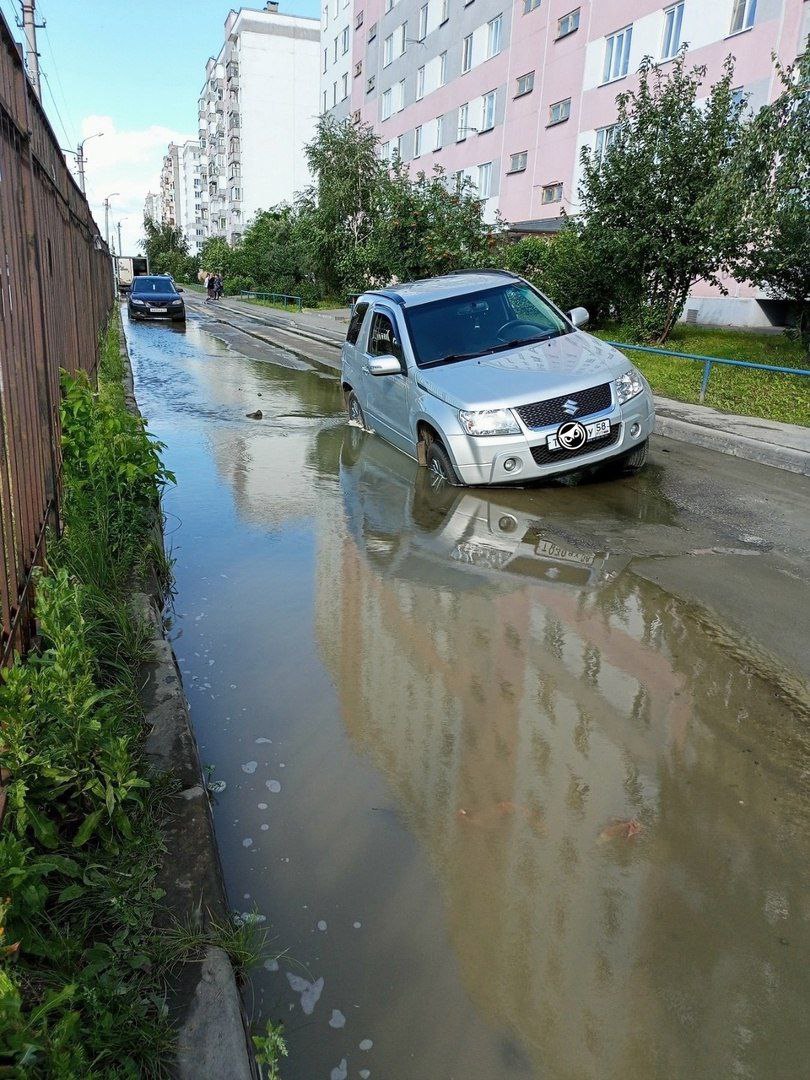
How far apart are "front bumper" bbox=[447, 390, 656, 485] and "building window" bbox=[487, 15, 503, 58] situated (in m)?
35.9

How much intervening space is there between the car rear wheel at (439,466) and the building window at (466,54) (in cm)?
3834

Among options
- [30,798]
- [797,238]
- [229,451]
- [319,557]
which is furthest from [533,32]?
[30,798]

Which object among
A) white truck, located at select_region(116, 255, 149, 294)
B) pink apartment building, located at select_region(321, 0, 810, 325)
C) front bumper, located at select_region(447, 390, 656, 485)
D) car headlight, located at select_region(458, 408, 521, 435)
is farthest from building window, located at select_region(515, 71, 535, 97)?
white truck, located at select_region(116, 255, 149, 294)

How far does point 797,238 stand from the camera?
13734 millimetres

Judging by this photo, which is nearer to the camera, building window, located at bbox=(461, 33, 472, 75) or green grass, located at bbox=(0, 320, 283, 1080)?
green grass, located at bbox=(0, 320, 283, 1080)

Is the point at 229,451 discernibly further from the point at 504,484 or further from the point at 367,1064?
the point at 367,1064

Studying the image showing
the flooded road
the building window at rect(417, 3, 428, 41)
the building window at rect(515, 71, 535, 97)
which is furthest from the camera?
the building window at rect(417, 3, 428, 41)

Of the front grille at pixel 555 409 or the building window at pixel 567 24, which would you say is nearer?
the front grille at pixel 555 409

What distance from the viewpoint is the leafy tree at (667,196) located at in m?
16.2

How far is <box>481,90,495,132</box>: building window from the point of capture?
3784cm

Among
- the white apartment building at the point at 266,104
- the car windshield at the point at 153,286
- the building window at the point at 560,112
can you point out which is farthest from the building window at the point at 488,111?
the white apartment building at the point at 266,104

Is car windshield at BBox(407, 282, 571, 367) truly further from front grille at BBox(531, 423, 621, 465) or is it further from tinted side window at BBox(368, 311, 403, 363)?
front grille at BBox(531, 423, 621, 465)

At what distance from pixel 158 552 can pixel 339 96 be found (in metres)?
64.5

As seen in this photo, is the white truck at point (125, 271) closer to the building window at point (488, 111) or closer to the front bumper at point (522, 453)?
the building window at point (488, 111)
